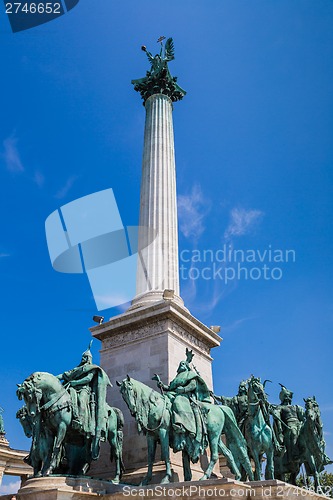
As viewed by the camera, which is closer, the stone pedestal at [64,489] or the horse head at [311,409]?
the stone pedestal at [64,489]

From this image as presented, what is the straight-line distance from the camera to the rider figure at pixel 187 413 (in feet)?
40.5

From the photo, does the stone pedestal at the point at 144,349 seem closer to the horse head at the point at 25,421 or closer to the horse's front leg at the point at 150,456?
the horse's front leg at the point at 150,456

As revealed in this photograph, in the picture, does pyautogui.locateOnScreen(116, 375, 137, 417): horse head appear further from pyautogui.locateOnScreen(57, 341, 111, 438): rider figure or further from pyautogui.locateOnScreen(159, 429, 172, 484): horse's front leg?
pyautogui.locateOnScreen(57, 341, 111, 438): rider figure

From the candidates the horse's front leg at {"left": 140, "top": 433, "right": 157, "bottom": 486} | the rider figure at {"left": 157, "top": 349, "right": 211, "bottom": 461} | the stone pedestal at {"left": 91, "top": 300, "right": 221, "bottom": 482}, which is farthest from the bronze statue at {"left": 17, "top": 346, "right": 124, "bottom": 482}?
the rider figure at {"left": 157, "top": 349, "right": 211, "bottom": 461}

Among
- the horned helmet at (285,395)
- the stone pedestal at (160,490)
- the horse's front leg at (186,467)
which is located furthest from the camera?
the horned helmet at (285,395)

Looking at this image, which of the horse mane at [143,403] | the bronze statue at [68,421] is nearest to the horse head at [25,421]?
the bronze statue at [68,421]

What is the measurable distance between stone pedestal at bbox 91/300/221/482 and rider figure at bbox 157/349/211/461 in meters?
1.62

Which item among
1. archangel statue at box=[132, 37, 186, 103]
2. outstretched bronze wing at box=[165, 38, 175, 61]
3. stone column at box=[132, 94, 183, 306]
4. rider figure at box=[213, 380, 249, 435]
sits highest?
outstretched bronze wing at box=[165, 38, 175, 61]

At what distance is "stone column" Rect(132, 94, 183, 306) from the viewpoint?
18.9 metres

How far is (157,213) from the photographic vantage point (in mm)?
20422

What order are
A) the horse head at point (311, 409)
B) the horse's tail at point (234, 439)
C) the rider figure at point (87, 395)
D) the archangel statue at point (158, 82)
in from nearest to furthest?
the rider figure at point (87, 395) < the horse's tail at point (234, 439) < the horse head at point (311, 409) < the archangel statue at point (158, 82)

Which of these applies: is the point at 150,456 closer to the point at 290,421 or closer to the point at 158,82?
the point at 290,421

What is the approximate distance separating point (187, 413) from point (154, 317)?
14.6 feet

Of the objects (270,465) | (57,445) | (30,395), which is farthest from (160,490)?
(270,465)
